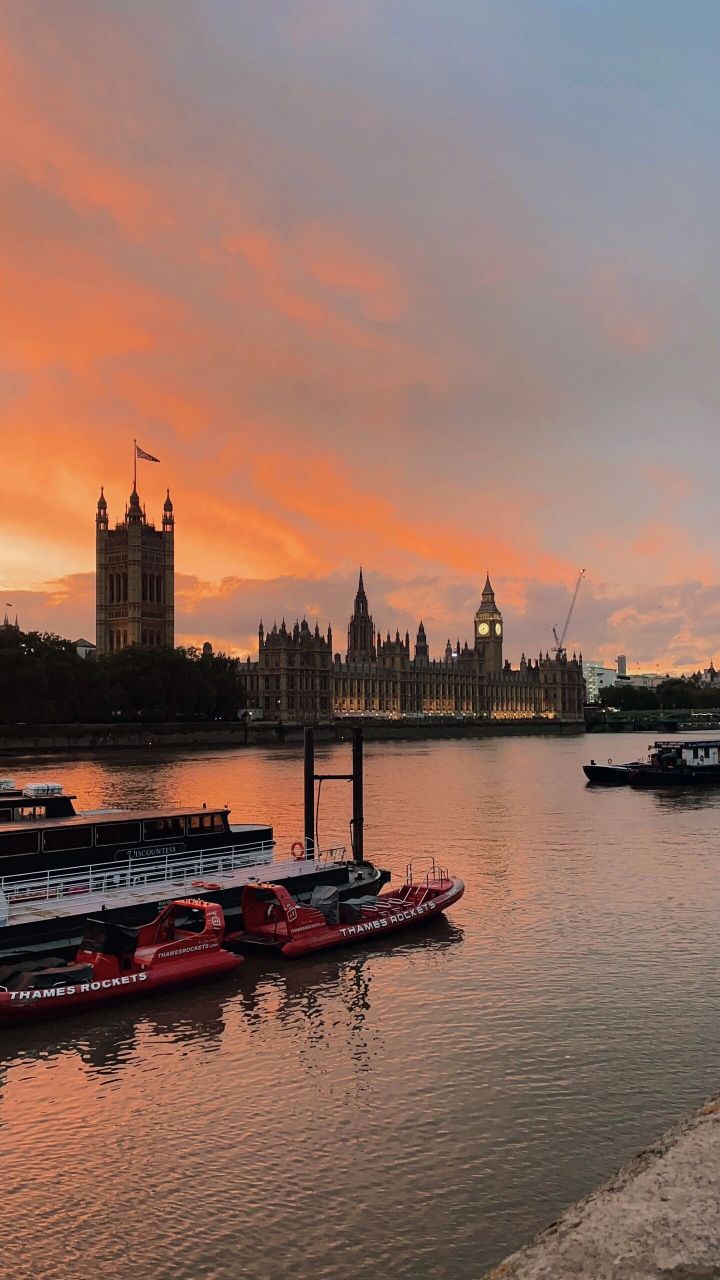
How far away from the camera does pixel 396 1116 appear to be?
1772cm

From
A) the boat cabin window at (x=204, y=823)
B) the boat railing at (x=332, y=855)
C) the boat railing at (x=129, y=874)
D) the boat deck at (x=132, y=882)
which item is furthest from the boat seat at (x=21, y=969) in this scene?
the boat railing at (x=332, y=855)

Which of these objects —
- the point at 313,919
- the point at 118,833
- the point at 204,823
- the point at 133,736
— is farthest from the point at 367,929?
the point at 133,736

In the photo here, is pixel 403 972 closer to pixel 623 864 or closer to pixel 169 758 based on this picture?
pixel 623 864

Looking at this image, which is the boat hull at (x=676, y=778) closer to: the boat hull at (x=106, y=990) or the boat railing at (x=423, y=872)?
the boat railing at (x=423, y=872)

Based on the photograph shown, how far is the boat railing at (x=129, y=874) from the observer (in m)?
27.5

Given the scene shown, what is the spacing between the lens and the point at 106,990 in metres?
23.2

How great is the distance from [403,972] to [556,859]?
21.3m

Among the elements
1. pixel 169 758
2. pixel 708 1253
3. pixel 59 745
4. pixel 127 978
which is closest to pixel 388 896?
pixel 127 978

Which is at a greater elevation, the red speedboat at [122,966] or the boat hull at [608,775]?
the boat hull at [608,775]

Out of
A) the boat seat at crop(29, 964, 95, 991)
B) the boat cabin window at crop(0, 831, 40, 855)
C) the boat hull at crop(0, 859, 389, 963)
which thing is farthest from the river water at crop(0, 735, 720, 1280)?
the boat cabin window at crop(0, 831, 40, 855)

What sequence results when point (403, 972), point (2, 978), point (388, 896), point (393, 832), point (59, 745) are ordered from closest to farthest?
point (2, 978) < point (403, 972) < point (388, 896) < point (393, 832) < point (59, 745)

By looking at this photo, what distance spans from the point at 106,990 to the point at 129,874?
580 centimetres

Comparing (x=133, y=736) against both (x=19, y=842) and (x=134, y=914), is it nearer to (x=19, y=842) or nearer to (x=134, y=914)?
(x=19, y=842)

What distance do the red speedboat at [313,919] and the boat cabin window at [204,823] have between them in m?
4.19
